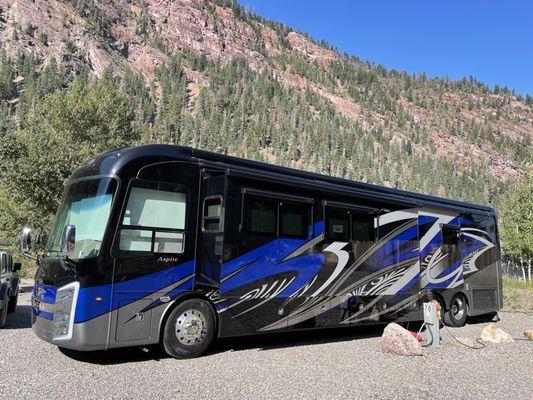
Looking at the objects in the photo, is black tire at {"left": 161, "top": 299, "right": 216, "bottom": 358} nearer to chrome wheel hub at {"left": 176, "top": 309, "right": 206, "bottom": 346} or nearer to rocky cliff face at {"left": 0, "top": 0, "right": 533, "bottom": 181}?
chrome wheel hub at {"left": 176, "top": 309, "right": 206, "bottom": 346}

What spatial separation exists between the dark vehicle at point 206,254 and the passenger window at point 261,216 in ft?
0.07

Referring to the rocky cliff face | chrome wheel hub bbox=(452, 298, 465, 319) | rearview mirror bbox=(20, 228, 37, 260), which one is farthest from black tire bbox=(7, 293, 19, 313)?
the rocky cliff face

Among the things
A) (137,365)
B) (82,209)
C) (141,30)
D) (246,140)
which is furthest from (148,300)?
(141,30)

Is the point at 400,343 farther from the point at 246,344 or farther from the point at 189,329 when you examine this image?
the point at 189,329

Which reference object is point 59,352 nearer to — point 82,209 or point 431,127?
point 82,209

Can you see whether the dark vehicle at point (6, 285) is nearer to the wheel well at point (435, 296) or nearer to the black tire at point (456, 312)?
the wheel well at point (435, 296)

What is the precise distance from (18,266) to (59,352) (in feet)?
17.8

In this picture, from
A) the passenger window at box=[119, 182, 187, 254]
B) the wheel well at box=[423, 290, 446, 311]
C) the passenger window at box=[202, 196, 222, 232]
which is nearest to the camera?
the passenger window at box=[119, 182, 187, 254]

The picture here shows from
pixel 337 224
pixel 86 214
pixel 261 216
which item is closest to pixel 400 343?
pixel 337 224

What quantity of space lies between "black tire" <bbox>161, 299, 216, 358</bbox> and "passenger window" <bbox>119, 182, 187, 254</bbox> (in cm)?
99

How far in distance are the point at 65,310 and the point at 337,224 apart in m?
5.60

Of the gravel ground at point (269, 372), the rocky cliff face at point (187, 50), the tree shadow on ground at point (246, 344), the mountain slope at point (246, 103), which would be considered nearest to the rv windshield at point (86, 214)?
the gravel ground at point (269, 372)

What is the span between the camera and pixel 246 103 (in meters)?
141

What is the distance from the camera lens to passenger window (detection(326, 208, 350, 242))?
9859 millimetres
